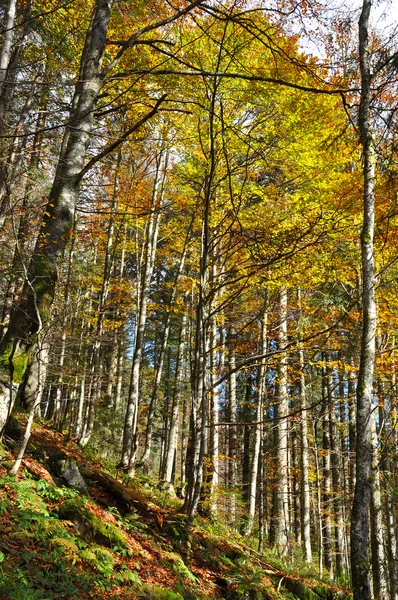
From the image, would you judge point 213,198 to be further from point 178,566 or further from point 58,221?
point 178,566

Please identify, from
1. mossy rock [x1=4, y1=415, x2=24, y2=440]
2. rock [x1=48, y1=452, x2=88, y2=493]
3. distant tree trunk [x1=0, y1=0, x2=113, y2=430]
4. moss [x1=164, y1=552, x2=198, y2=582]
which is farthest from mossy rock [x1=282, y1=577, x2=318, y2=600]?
distant tree trunk [x1=0, y1=0, x2=113, y2=430]

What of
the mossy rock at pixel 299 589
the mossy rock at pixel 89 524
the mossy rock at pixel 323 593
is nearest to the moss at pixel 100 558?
the mossy rock at pixel 89 524

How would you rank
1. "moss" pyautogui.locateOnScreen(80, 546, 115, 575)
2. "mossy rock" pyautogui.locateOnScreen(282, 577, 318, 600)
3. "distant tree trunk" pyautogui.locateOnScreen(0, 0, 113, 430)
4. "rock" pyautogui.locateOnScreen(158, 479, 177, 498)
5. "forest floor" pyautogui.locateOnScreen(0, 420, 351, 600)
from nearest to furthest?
"forest floor" pyautogui.locateOnScreen(0, 420, 351, 600)
"moss" pyautogui.locateOnScreen(80, 546, 115, 575)
"distant tree trunk" pyautogui.locateOnScreen(0, 0, 113, 430)
"mossy rock" pyautogui.locateOnScreen(282, 577, 318, 600)
"rock" pyautogui.locateOnScreen(158, 479, 177, 498)

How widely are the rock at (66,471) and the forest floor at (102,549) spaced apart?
146 mm

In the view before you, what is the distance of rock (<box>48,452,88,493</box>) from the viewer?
5.98 metres

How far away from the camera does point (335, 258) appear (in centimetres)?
952

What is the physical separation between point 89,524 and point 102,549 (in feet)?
1.36

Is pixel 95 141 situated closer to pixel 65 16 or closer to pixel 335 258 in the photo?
pixel 65 16

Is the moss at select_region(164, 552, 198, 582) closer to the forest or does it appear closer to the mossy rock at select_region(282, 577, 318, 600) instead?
the forest

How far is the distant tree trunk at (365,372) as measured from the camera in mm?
4523

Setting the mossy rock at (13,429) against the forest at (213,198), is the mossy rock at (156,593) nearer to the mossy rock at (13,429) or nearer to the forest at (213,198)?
the forest at (213,198)

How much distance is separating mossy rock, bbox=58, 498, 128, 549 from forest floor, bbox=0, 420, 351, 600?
0.01m

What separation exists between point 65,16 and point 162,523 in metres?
10.2

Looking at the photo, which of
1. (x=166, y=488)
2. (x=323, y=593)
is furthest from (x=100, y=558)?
(x=323, y=593)
